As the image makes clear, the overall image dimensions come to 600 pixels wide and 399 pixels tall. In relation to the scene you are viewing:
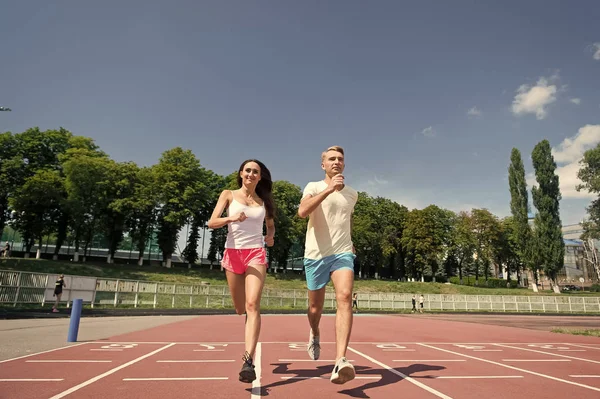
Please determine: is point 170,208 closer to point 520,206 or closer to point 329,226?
point 329,226

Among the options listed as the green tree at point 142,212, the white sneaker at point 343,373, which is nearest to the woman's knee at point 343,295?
the white sneaker at point 343,373

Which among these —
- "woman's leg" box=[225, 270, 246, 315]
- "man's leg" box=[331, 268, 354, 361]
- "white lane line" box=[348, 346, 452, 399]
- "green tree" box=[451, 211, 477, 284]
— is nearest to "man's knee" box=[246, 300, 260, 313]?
"woman's leg" box=[225, 270, 246, 315]

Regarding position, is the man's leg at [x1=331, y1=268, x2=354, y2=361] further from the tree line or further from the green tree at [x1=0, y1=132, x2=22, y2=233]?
the green tree at [x1=0, y1=132, x2=22, y2=233]

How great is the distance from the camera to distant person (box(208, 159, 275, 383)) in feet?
13.9

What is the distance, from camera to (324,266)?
4434mm

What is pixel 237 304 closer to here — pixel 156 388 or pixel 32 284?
pixel 156 388

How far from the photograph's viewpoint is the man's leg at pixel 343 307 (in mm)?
3971

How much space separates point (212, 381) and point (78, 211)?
47549mm

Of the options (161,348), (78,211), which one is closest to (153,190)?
(78,211)

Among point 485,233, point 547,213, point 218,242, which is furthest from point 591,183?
point 218,242

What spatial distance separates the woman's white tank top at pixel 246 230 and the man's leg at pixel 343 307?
1020 mm

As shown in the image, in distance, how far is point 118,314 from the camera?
1789 cm

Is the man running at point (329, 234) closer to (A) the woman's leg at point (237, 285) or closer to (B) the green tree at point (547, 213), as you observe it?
(A) the woman's leg at point (237, 285)

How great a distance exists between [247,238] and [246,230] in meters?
0.10
